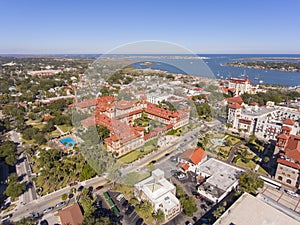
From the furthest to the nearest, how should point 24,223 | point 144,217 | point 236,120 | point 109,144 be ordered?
point 236,120, point 109,144, point 144,217, point 24,223

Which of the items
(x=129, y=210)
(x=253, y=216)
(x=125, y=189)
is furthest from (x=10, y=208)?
(x=253, y=216)

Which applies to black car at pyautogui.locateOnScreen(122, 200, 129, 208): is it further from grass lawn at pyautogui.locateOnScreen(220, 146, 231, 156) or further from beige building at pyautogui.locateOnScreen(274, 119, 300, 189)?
beige building at pyautogui.locateOnScreen(274, 119, 300, 189)

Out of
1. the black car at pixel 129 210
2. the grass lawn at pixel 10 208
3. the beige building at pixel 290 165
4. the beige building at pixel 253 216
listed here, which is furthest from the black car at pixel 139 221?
the beige building at pixel 290 165

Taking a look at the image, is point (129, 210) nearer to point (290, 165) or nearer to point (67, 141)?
point (290, 165)

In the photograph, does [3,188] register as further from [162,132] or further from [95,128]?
[162,132]

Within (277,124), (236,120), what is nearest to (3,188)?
(236,120)

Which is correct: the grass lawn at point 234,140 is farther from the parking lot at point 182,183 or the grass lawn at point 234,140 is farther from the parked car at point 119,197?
the parked car at point 119,197

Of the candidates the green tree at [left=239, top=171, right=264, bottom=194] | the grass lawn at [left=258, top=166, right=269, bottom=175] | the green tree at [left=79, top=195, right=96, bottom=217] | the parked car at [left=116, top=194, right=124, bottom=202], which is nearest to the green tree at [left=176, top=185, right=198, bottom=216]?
the green tree at [left=239, top=171, right=264, bottom=194]
